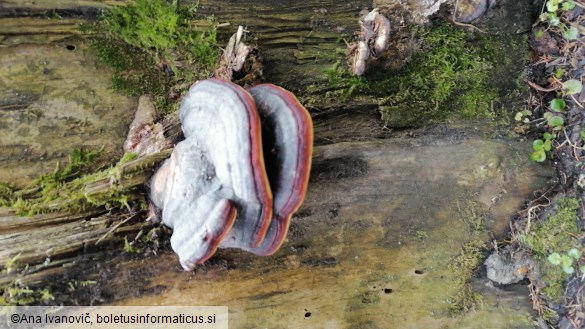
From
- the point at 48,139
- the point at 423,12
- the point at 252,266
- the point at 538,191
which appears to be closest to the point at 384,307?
the point at 252,266

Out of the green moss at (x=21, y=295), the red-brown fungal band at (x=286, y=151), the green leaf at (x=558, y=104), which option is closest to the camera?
the red-brown fungal band at (x=286, y=151)

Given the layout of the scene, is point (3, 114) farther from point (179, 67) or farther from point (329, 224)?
point (329, 224)

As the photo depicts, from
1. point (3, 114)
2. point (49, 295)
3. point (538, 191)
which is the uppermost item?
point (3, 114)

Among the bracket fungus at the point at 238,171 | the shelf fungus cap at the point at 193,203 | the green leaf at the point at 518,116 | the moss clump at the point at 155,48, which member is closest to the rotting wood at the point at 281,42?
the moss clump at the point at 155,48

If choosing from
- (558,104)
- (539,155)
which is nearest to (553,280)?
(539,155)

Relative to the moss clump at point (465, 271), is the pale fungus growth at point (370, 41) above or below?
above

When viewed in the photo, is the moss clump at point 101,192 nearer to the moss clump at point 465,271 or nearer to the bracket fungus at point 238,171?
the bracket fungus at point 238,171
